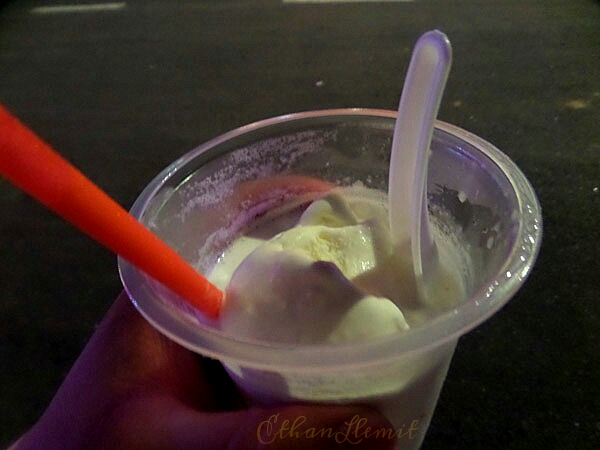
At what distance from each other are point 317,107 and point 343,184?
0.57m

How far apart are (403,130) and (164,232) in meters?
0.22

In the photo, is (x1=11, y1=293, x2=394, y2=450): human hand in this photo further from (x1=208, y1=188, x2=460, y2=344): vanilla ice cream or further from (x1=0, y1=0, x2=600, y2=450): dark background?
(x1=0, y1=0, x2=600, y2=450): dark background

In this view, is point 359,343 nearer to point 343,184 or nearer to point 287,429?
point 287,429

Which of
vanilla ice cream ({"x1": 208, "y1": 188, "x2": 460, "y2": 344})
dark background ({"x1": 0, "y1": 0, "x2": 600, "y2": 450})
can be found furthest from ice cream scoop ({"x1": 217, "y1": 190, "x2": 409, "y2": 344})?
dark background ({"x1": 0, "y1": 0, "x2": 600, "y2": 450})

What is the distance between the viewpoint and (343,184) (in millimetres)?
661

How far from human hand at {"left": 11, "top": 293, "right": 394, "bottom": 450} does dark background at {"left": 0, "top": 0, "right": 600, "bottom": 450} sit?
228 millimetres

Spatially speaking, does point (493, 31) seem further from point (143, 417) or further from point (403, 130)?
point (143, 417)

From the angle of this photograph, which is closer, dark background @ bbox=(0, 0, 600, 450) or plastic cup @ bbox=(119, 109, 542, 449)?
plastic cup @ bbox=(119, 109, 542, 449)

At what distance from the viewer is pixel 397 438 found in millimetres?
525

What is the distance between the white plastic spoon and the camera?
1.45 feet

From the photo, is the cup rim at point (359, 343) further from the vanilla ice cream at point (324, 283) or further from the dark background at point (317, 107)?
the dark background at point (317, 107)

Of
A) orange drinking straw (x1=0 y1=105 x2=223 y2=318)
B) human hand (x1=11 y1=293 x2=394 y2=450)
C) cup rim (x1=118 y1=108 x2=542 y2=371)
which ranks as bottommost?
human hand (x1=11 y1=293 x2=394 y2=450)

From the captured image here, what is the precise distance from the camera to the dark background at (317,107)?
2.28 ft

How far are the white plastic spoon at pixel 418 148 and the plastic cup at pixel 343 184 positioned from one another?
0.05 meters
